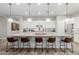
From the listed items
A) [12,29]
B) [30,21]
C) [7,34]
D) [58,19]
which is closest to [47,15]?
[58,19]

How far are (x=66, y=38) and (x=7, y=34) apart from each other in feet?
9.40

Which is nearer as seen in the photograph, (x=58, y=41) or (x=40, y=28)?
(x=40, y=28)

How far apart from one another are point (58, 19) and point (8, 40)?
2.59 metres

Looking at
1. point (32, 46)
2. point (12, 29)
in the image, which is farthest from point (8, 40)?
point (32, 46)

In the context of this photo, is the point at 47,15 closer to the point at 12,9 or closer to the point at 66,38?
the point at 66,38

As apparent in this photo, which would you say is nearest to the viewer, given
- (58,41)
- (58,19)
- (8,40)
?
(58,19)

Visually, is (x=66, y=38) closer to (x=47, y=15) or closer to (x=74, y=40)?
(x=74, y=40)

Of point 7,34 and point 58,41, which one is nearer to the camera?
point 7,34

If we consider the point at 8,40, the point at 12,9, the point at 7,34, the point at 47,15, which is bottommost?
the point at 8,40

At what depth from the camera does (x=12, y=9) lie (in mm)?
5156

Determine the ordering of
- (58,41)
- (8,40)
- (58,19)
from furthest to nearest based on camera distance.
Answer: (58,41) → (8,40) → (58,19)

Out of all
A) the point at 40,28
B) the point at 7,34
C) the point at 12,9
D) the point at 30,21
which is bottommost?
the point at 7,34

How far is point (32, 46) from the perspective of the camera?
5496mm

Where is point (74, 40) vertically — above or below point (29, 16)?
below
